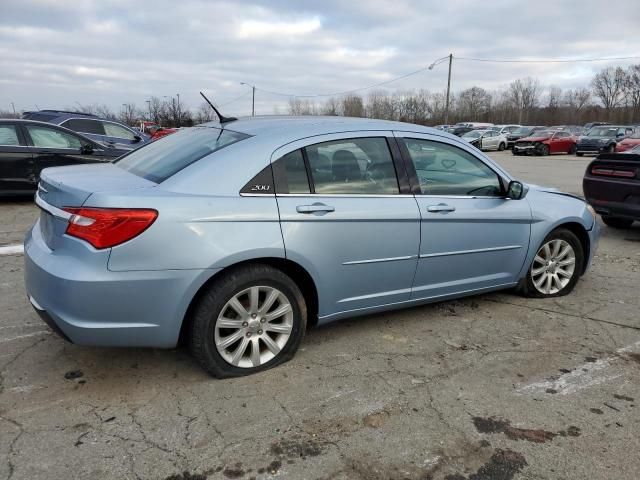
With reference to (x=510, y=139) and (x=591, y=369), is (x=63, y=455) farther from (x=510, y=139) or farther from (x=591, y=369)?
(x=510, y=139)

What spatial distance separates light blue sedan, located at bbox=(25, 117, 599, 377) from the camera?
2.80 metres

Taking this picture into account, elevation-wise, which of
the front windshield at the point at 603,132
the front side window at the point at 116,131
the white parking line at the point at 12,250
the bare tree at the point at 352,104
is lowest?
the white parking line at the point at 12,250

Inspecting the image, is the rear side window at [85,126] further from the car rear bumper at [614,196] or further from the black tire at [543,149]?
the black tire at [543,149]

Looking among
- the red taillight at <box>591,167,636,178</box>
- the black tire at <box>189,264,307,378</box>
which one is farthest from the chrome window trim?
the red taillight at <box>591,167,636,178</box>

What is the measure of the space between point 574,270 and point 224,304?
3456 millimetres

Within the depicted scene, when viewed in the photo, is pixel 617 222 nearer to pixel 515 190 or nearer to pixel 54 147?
pixel 515 190

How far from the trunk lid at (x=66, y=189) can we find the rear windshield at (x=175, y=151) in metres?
0.11

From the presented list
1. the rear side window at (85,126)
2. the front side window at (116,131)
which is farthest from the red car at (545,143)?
the rear side window at (85,126)

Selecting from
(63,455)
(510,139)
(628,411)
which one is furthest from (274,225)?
(510,139)

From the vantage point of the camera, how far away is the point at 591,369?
3457 mm

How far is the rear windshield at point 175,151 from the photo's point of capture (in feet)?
10.7

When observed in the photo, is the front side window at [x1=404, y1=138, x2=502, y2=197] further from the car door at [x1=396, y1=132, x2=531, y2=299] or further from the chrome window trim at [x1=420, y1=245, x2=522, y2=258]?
the chrome window trim at [x1=420, y1=245, x2=522, y2=258]

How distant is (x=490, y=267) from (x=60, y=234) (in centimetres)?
312

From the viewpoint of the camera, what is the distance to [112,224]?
275 cm
